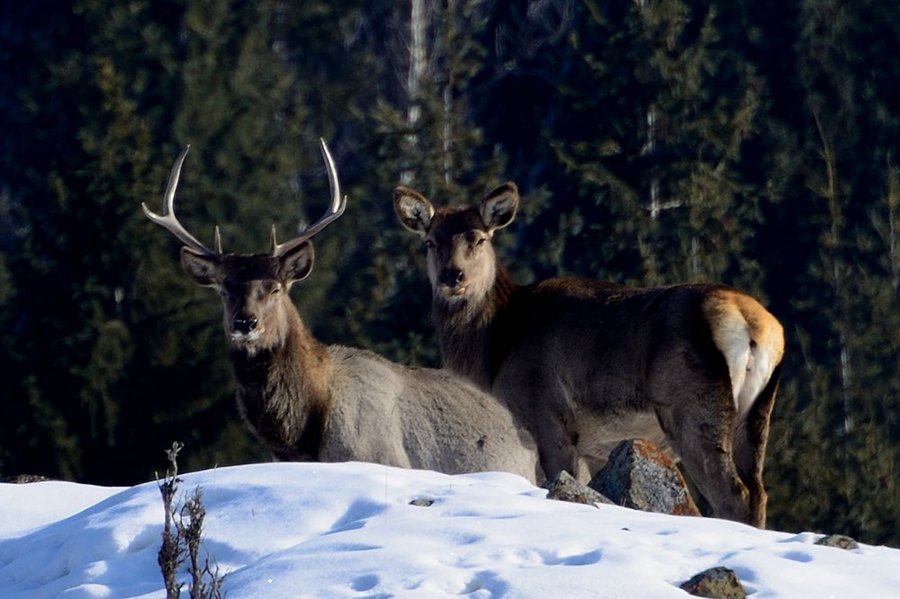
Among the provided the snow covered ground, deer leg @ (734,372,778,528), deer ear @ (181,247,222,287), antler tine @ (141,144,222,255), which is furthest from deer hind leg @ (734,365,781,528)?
antler tine @ (141,144,222,255)

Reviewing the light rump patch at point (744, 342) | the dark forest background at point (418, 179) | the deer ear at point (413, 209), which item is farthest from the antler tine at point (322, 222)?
the dark forest background at point (418, 179)

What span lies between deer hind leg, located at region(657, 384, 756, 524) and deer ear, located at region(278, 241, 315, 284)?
3.36 metres

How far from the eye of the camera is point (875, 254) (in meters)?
35.2

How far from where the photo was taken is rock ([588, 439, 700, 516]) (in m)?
10.8

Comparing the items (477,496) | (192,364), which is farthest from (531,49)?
(477,496)

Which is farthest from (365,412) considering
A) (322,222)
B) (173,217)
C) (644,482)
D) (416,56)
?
(416,56)

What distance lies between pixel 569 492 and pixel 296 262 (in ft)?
13.9

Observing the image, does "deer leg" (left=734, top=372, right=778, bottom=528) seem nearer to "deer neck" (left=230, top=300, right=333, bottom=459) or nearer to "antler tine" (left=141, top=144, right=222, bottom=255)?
"deer neck" (left=230, top=300, right=333, bottom=459)

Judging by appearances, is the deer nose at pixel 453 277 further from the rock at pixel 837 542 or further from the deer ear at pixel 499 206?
the rock at pixel 837 542

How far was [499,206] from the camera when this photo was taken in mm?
13148

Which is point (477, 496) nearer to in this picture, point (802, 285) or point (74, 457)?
point (74, 457)

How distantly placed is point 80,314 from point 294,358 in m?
19.1

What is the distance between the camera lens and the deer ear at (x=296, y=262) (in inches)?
529

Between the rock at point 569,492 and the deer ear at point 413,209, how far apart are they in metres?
3.46
